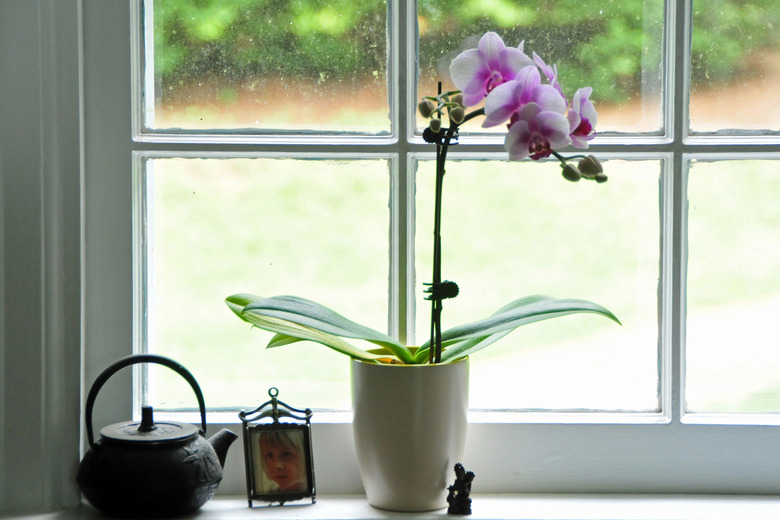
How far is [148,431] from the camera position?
101 cm

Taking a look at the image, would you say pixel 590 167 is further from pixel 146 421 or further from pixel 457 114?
pixel 146 421

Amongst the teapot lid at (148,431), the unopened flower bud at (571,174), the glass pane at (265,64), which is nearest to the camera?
the unopened flower bud at (571,174)

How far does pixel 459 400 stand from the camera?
3.38ft

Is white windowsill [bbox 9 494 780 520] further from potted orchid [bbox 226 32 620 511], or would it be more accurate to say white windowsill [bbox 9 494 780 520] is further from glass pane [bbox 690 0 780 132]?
glass pane [bbox 690 0 780 132]

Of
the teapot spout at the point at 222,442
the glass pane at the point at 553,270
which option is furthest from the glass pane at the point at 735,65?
the teapot spout at the point at 222,442

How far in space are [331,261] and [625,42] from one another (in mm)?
518

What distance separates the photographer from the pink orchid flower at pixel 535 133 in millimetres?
877

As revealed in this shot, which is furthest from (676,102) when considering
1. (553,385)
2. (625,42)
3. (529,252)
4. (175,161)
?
(175,161)

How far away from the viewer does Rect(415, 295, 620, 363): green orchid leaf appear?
38.9 inches

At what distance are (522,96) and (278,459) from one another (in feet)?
1.84

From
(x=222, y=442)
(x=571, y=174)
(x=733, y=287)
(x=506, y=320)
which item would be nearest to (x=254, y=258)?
(x=222, y=442)

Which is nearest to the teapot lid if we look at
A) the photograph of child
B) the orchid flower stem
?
the photograph of child

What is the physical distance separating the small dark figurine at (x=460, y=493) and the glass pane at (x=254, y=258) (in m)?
0.21

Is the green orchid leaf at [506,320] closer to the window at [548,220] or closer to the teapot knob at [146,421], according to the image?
the window at [548,220]
